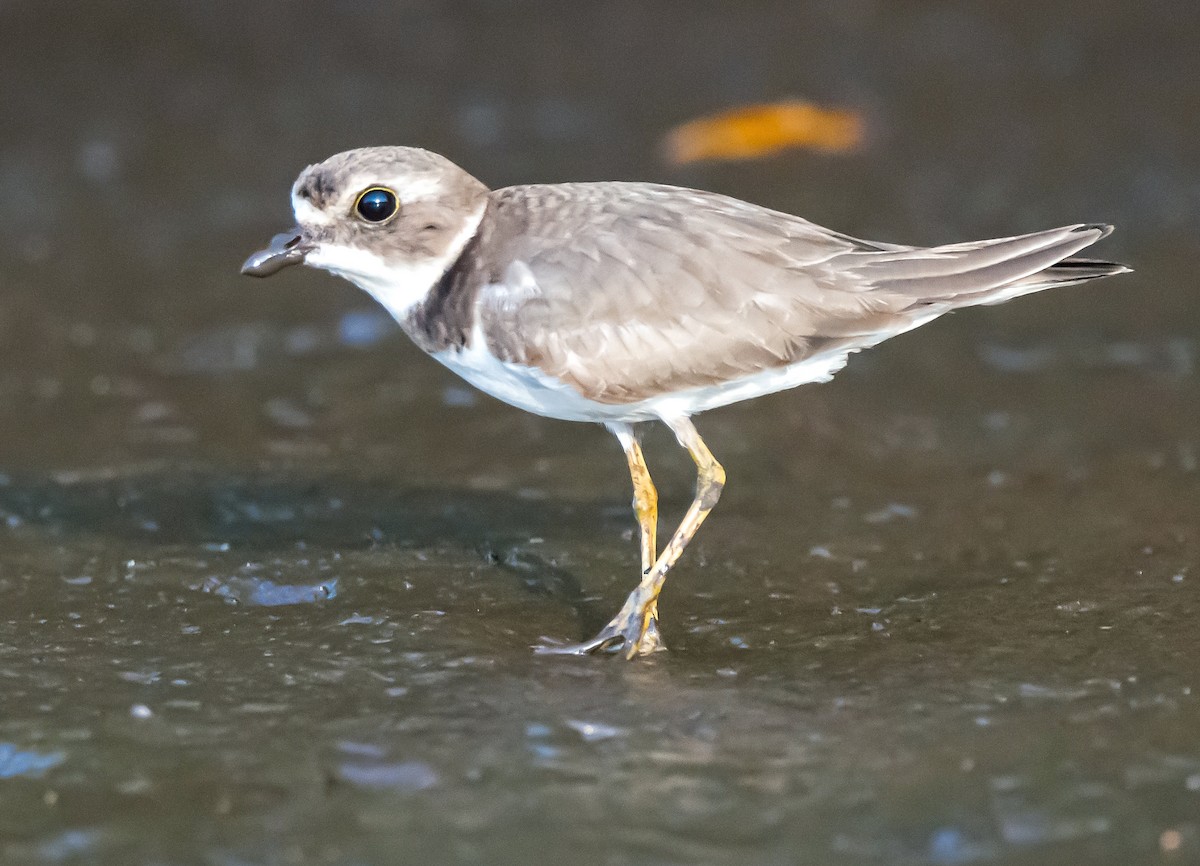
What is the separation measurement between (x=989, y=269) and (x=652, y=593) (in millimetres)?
1522

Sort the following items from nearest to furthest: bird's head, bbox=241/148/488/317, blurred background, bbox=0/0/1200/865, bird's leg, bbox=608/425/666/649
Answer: blurred background, bbox=0/0/1200/865, bird's head, bbox=241/148/488/317, bird's leg, bbox=608/425/666/649

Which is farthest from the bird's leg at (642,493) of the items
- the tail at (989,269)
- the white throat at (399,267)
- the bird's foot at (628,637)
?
the tail at (989,269)

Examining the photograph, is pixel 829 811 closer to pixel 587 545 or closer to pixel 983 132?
pixel 587 545

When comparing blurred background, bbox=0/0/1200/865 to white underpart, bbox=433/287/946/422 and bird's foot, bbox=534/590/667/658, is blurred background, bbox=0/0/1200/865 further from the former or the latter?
white underpart, bbox=433/287/946/422

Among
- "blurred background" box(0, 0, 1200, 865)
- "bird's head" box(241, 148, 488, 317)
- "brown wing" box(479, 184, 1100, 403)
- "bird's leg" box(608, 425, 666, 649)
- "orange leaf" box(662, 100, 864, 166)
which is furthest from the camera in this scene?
"orange leaf" box(662, 100, 864, 166)

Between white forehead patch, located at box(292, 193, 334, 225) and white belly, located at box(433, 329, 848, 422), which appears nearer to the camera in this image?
white belly, located at box(433, 329, 848, 422)

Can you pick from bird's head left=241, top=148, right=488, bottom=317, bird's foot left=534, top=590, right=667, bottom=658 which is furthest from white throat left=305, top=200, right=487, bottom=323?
bird's foot left=534, top=590, right=667, bottom=658

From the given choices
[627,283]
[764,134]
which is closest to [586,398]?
[627,283]

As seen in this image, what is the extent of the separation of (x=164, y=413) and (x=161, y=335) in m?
0.96

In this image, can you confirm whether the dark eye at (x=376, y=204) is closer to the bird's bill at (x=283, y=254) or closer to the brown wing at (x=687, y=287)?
the bird's bill at (x=283, y=254)

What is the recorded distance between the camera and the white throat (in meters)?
4.80

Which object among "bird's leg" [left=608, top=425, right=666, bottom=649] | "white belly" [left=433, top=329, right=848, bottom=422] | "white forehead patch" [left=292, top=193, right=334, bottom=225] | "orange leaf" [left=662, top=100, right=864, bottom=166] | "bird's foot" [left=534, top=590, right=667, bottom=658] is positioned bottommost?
"bird's foot" [left=534, top=590, right=667, bottom=658]

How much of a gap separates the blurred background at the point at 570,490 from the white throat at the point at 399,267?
105 centimetres

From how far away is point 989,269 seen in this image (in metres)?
4.78
